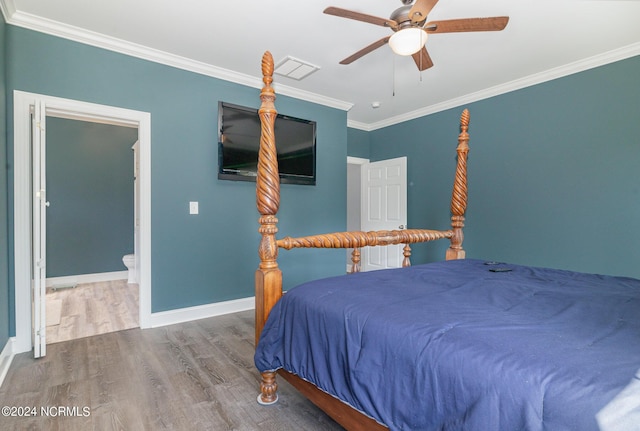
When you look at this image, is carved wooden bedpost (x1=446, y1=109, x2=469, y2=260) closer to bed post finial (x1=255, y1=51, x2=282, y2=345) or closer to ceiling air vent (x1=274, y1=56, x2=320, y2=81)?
ceiling air vent (x1=274, y1=56, x2=320, y2=81)

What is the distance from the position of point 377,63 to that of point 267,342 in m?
2.81

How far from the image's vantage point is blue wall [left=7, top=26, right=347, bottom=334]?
8.86 feet

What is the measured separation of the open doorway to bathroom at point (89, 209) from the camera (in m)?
4.82

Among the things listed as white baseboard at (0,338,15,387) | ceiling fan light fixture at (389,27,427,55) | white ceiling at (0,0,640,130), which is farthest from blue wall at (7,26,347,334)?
ceiling fan light fixture at (389,27,427,55)

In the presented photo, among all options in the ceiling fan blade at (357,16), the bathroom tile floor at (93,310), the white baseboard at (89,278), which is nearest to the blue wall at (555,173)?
the ceiling fan blade at (357,16)

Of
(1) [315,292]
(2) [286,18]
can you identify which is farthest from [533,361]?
(2) [286,18]

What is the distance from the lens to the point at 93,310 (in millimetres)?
3637

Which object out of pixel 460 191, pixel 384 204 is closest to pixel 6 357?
pixel 460 191

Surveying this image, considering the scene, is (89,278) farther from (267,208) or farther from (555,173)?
(555,173)

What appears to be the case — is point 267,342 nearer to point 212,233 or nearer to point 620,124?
point 212,233

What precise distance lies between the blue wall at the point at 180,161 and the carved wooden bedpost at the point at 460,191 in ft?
6.37

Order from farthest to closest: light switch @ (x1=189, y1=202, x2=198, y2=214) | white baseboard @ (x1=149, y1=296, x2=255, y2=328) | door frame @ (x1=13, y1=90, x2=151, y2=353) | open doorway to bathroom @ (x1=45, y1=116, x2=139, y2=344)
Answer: open doorway to bathroom @ (x1=45, y1=116, x2=139, y2=344)
light switch @ (x1=189, y1=202, x2=198, y2=214)
white baseboard @ (x1=149, y1=296, x2=255, y2=328)
door frame @ (x1=13, y1=90, x2=151, y2=353)

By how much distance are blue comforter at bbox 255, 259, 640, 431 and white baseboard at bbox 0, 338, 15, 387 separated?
1.85m

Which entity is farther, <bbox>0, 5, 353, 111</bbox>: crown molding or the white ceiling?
<bbox>0, 5, 353, 111</bbox>: crown molding
